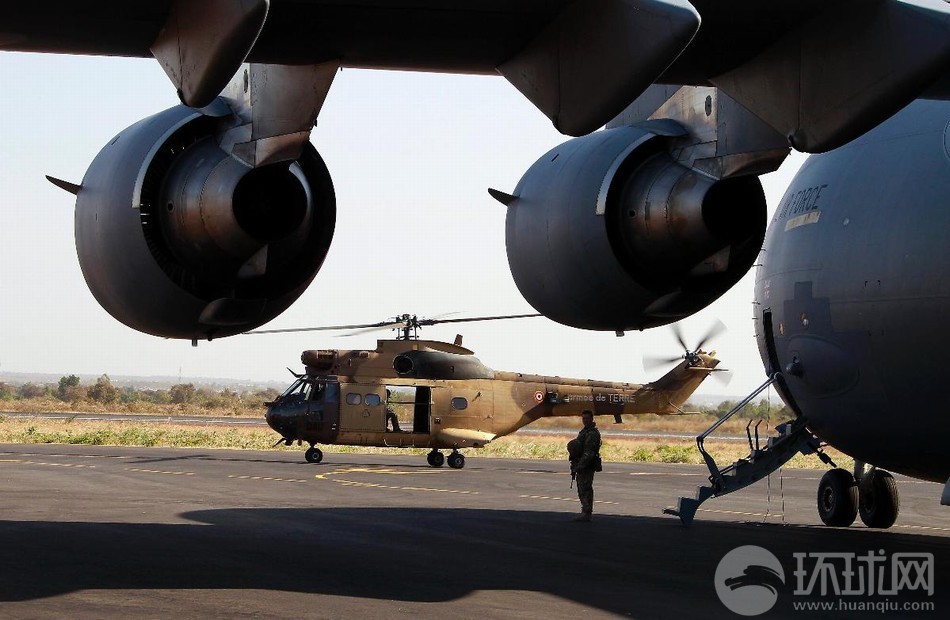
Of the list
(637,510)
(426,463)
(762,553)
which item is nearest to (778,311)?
(762,553)

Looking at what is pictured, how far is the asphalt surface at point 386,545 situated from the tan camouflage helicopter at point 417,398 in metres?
5.24

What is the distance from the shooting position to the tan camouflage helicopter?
3061 centimetres

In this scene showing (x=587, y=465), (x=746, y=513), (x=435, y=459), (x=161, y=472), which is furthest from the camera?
(x=435, y=459)

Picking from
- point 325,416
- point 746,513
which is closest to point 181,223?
point 746,513

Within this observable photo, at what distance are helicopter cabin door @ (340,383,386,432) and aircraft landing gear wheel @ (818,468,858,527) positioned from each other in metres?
16.0

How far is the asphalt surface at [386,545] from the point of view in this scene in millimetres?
9164

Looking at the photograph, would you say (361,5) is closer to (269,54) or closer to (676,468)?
(269,54)

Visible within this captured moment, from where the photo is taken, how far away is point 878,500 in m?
16.2

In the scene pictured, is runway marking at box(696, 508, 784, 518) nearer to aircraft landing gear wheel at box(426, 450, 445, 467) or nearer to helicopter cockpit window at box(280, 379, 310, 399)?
aircraft landing gear wheel at box(426, 450, 445, 467)

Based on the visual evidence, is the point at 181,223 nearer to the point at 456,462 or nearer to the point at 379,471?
the point at 379,471

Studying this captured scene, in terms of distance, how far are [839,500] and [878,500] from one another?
1.63ft

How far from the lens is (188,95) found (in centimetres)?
620

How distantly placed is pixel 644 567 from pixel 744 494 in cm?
1272

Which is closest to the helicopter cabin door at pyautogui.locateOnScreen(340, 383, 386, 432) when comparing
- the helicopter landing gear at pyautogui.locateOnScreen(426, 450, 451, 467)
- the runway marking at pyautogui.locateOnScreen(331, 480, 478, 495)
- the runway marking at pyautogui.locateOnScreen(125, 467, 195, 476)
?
the helicopter landing gear at pyautogui.locateOnScreen(426, 450, 451, 467)
